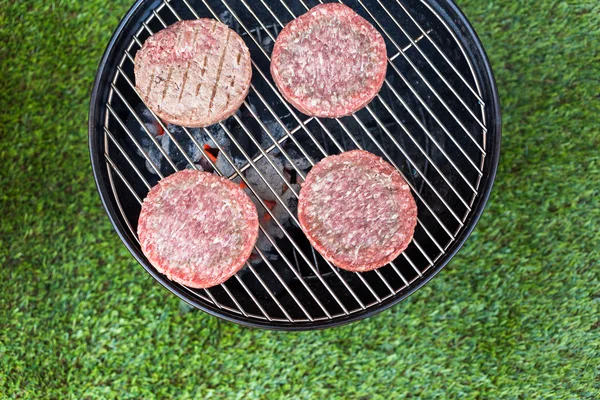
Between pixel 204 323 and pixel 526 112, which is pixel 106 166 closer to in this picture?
pixel 204 323

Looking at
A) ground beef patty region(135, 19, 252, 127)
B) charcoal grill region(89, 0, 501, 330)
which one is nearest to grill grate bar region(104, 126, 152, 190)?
charcoal grill region(89, 0, 501, 330)

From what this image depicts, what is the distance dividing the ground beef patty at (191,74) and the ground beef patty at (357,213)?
→ 1.63 ft

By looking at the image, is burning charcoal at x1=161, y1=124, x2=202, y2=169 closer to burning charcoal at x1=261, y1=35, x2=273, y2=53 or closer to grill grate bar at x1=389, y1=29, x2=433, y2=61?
burning charcoal at x1=261, y1=35, x2=273, y2=53

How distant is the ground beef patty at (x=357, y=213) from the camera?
6.98 feet

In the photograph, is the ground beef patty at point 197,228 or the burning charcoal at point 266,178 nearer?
the ground beef patty at point 197,228

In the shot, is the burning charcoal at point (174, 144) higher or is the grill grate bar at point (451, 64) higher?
the burning charcoal at point (174, 144)

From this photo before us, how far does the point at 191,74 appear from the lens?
2172 millimetres

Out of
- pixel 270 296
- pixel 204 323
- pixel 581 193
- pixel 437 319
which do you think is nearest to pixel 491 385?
pixel 437 319

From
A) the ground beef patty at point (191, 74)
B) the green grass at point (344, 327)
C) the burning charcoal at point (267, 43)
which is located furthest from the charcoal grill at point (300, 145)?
the green grass at point (344, 327)

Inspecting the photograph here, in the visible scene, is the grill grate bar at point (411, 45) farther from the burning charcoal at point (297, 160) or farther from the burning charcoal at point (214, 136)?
the burning charcoal at point (214, 136)

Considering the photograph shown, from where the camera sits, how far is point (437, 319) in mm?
2924

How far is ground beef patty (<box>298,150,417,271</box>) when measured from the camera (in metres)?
2.13

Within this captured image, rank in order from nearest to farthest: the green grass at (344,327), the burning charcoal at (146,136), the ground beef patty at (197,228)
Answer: the ground beef patty at (197,228), the burning charcoal at (146,136), the green grass at (344,327)

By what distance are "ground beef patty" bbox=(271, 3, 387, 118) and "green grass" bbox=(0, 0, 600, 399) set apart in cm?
119
